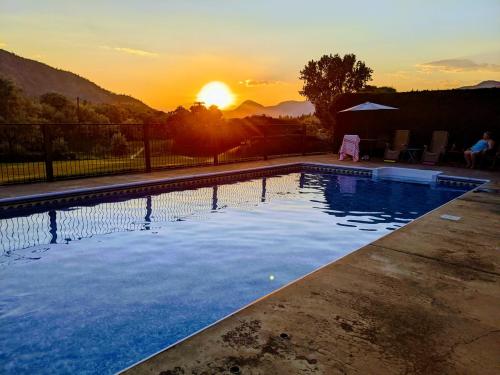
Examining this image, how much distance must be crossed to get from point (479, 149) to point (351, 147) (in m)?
4.30

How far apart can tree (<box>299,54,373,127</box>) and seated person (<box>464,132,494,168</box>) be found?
623 inches

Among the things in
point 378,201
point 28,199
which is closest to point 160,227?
point 28,199

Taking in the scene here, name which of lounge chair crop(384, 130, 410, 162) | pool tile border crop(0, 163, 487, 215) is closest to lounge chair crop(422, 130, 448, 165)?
lounge chair crop(384, 130, 410, 162)

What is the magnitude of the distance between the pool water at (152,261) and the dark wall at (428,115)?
A: 5.75 metres

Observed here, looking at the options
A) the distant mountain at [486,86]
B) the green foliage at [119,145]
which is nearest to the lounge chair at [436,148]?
the distant mountain at [486,86]

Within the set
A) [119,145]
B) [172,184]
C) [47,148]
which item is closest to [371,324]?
[172,184]

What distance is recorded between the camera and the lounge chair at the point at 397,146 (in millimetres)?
13352

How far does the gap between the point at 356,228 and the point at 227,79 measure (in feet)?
54.4

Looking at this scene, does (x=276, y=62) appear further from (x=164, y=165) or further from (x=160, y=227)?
(x=160, y=227)

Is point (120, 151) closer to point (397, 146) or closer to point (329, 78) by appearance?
point (397, 146)

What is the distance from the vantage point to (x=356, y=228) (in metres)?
6.19

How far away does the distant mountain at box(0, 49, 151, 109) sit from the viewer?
177 feet

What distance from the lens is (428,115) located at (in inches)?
547

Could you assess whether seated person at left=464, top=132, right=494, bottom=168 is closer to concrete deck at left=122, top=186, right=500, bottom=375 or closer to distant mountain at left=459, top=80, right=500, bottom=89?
distant mountain at left=459, top=80, right=500, bottom=89
